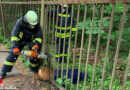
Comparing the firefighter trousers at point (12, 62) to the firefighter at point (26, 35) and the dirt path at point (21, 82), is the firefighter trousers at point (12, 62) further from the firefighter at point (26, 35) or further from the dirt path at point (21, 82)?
the dirt path at point (21, 82)

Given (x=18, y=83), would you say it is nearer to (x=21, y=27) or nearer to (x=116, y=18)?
(x=21, y=27)

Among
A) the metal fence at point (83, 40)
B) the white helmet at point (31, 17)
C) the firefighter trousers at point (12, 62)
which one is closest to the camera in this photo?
the metal fence at point (83, 40)

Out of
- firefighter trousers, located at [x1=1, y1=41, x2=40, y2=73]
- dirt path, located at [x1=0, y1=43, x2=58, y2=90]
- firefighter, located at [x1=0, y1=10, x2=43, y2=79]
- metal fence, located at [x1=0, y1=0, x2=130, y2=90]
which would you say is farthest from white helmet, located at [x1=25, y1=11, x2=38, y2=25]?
dirt path, located at [x1=0, y1=43, x2=58, y2=90]

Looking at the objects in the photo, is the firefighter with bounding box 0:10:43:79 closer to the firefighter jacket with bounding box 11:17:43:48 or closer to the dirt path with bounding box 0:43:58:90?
the firefighter jacket with bounding box 11:17:43:48

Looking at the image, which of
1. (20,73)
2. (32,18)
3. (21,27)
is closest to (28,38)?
(21,27)

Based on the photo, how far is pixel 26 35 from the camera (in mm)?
3391

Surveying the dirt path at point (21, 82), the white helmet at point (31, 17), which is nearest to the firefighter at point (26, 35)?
the white helmet at point (31, 17)

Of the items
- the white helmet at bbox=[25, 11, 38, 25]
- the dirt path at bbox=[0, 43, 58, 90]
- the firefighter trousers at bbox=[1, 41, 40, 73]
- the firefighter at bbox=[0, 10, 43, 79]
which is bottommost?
the dirt path at bbox=[0, 43, 58, 90]

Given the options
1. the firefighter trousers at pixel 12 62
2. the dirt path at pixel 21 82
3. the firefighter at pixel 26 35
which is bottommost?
the dirt path at pixel 21 82

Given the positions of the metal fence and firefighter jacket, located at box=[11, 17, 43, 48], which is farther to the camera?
firefighter jacket, located at box=[11, 17, 43, 48]

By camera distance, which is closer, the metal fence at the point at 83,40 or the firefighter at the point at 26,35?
the metal fence at the point at 83,40

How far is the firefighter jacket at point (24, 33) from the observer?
3085mm

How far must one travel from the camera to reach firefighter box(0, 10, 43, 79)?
9.83 feet

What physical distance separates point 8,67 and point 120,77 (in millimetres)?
3059
